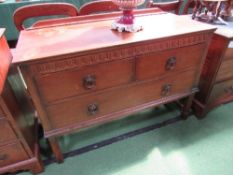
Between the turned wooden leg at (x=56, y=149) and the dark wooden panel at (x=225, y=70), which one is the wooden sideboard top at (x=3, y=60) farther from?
the dark wooden panel at (x=225, y=70)

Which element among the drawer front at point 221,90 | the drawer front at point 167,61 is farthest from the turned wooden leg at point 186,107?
the drawer front at point 167,61

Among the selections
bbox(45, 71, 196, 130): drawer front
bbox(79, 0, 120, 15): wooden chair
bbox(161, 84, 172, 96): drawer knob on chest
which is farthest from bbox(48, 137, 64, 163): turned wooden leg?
bbox(79, 0, 120, 15): wooden chair

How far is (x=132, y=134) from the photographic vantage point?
1406 mm

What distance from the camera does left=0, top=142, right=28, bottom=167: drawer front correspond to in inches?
38.5

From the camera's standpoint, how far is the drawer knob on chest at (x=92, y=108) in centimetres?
104

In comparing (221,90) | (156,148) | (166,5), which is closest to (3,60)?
(156,148)

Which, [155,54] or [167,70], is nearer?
[155,54]

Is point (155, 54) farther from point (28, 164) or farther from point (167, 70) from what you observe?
point (28, 164)

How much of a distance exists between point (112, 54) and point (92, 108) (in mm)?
341

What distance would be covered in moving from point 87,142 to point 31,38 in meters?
0.81

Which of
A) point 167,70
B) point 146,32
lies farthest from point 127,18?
point 167,70

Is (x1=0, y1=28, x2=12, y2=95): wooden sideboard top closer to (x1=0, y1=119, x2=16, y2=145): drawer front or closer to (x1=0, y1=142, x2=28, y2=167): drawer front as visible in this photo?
(x1=0, y1=119, x2=16, y2=145): drawer front

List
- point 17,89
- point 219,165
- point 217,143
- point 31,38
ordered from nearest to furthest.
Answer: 1. point 31,38
2. point 17,89
3. point 219,165
4. point 217,143

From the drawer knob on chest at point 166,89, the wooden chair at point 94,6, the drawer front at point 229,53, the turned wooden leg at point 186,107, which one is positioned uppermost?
the wooden chair at point 94,6
